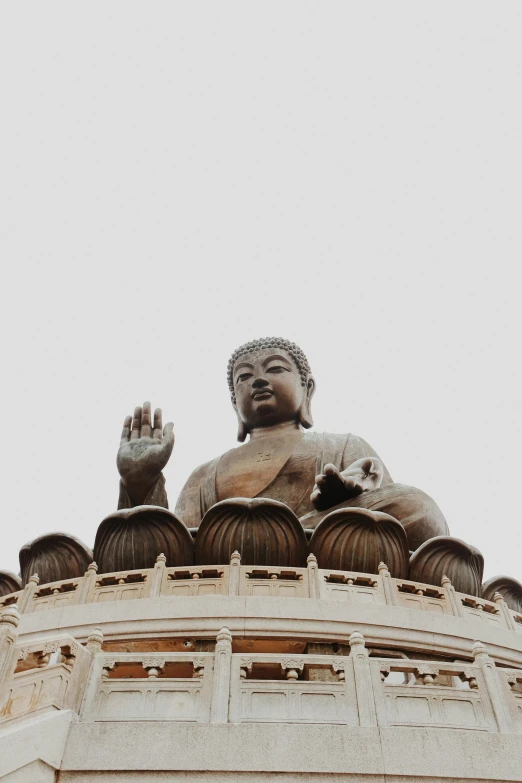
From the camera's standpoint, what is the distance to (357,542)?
7.28 metres

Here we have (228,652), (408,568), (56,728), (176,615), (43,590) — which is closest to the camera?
(56,728)

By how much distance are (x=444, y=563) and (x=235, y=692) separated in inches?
146

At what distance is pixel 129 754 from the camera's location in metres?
3.76

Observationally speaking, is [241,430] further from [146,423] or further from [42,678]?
[42,678]

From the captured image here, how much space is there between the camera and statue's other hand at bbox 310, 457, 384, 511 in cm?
839

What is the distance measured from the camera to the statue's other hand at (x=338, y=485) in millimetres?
8391

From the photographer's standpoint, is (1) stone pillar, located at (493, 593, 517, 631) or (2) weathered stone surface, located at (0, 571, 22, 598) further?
(2) weathered stone surface, located at (0, 571, 22, 598)

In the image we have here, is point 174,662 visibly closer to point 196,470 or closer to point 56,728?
point 56,728

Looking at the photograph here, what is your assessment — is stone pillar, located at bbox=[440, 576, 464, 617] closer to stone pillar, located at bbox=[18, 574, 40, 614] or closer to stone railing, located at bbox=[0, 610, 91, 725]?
stone railing, located at bbox=[0, 610, 91, 725]

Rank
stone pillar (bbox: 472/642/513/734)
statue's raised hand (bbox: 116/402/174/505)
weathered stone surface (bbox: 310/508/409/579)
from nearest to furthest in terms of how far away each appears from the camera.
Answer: stone pillar (bbox: 472/642/513/734)
weathered stone surface (bbox: 310/508/409/579)
statue's raised hand (bbox: 116/402/174/505)

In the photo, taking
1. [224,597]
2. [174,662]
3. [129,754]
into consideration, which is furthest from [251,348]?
[129,754]

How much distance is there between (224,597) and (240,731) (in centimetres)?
218

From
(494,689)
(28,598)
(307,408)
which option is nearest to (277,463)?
(307,408)

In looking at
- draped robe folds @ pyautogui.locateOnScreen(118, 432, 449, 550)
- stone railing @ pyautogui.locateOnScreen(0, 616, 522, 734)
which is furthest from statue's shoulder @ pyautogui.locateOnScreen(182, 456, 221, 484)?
stone railing @ pyautogui.locateOnScreen(0, 616, 522, 734)
